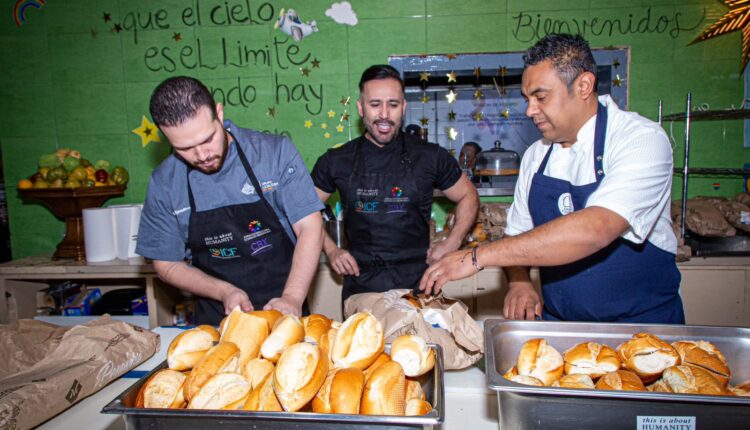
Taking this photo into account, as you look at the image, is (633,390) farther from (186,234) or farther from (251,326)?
A: (186,234)

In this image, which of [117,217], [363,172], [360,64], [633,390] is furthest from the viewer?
[360,64]

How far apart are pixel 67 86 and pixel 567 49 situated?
3.79m

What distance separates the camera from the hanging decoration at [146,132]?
360 centimetres

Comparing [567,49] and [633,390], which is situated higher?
[567,49]

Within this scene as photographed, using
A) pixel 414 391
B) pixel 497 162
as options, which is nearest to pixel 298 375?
pixel 414 391

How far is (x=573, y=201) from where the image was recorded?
1.55m

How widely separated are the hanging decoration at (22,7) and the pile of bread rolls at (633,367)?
4334mm

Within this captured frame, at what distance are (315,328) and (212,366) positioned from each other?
0.27 metres

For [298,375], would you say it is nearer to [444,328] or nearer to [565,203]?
[444,328]

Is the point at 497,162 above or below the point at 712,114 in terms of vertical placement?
below

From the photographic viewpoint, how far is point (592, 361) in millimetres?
971

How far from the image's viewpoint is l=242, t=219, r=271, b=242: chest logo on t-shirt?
1886 mm

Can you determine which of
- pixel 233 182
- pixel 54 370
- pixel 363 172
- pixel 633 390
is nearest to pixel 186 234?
pixel 233 182

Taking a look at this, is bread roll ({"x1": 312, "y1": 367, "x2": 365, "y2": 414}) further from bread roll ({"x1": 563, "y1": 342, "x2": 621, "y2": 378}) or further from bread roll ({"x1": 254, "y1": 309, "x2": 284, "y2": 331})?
bread roll ({"x1": 563, "y1": 342, "x2": 621, "y2": 378})
